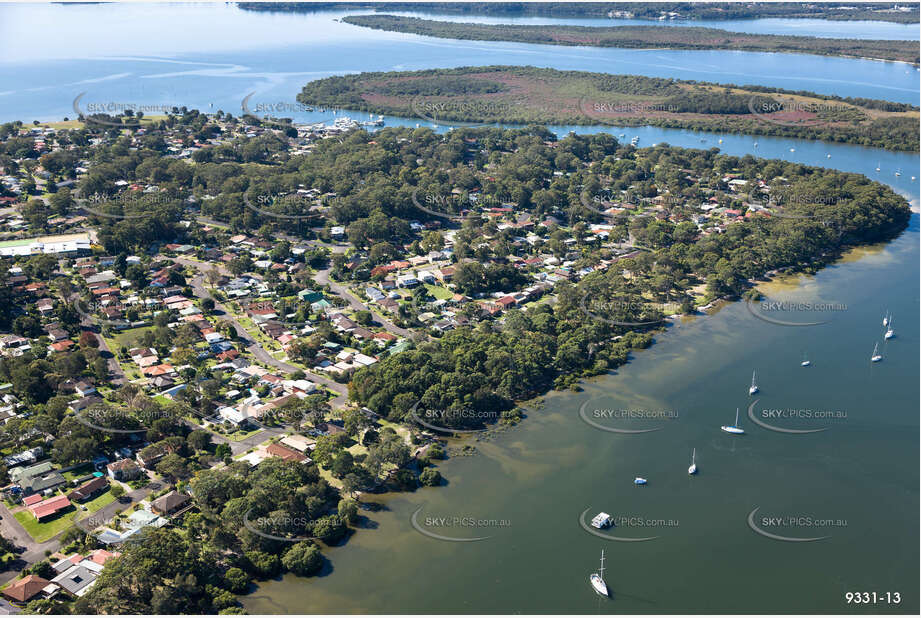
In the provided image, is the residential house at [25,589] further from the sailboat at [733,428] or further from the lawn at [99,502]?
the sailboat at [733,428]

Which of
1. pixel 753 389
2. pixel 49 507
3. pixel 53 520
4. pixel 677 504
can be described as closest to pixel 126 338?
pixel 49 507

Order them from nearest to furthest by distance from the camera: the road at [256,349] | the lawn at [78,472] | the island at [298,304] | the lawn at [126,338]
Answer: the island at [298,304] < the lawn at [78,472] < the road at [256,349] < the lawn at [126,338]

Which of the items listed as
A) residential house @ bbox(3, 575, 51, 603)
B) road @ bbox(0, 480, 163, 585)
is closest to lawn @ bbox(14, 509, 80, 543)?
road @ bbox(0, 480, 163, 585)

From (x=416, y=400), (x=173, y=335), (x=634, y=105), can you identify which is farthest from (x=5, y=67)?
(x=416, y=400)

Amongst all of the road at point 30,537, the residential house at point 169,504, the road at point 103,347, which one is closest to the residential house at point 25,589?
the road at point 30,537

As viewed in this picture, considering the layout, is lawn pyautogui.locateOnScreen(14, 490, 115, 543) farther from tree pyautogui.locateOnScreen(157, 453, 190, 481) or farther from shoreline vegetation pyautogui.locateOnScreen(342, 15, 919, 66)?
shoreline vegetation pyautogui.locateOnScreen(342, 15, 919, 66)

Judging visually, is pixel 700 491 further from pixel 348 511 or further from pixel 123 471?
pixel 123 471
